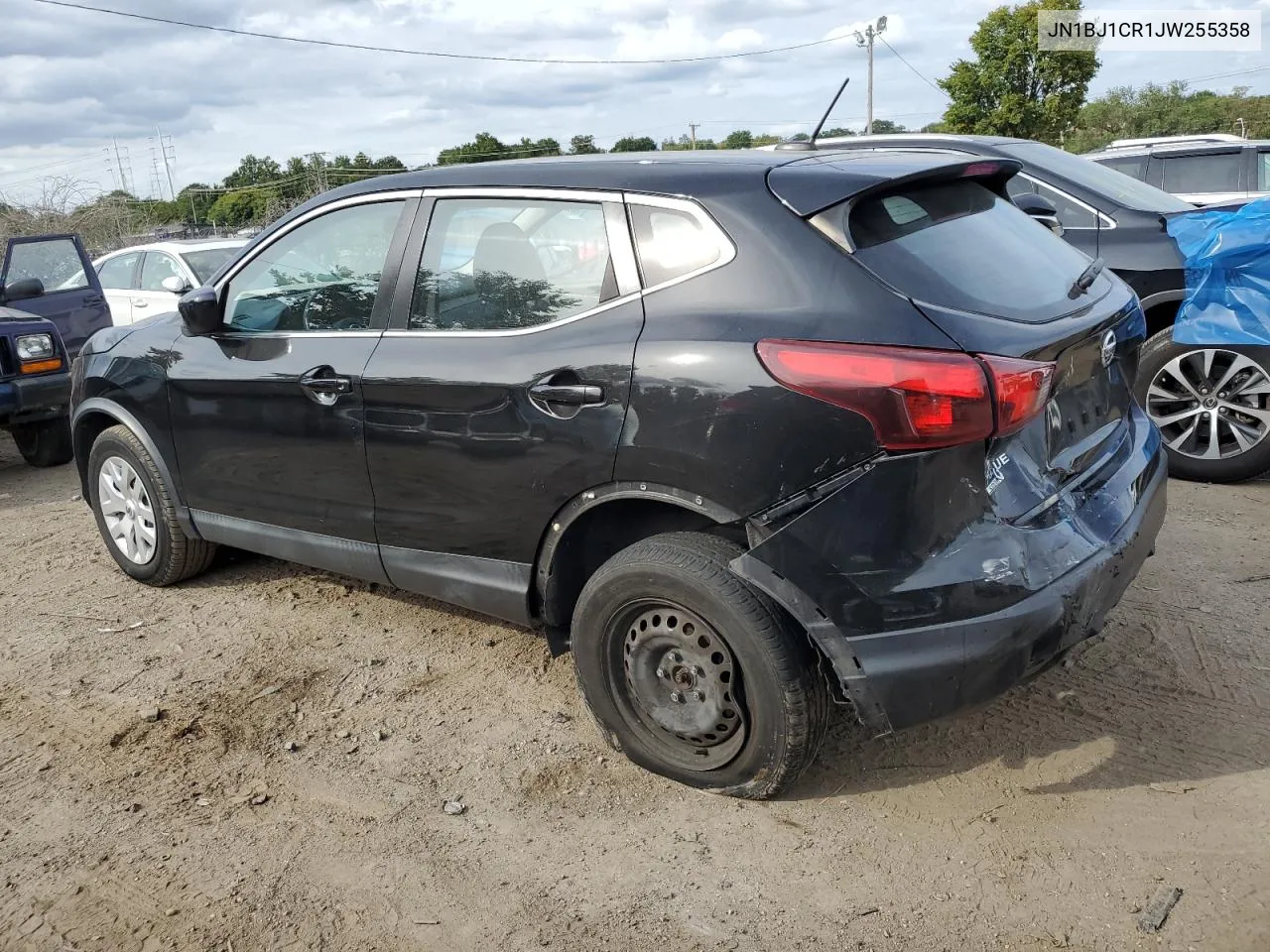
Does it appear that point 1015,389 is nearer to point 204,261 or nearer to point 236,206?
point 204,261

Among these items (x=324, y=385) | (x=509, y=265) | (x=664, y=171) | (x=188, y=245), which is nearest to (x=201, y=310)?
(x=324, y=385)

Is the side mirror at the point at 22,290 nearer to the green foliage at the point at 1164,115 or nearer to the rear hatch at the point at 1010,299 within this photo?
the rear hatch at the point at 1010,299

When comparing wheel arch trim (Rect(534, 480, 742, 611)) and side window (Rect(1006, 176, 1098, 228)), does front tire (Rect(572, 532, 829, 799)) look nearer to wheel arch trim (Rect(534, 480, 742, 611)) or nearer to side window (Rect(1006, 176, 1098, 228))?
wheel arch trim (Rect(534, 480, 742, 611))

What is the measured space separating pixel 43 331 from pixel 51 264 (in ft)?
6.01

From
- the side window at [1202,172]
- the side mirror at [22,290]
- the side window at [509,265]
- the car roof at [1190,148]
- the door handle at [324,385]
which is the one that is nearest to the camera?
the side window at [509,265]

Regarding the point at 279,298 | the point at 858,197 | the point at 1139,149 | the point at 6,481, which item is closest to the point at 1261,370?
the point at 858,197

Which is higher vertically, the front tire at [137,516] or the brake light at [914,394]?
the brake light at [914,394]

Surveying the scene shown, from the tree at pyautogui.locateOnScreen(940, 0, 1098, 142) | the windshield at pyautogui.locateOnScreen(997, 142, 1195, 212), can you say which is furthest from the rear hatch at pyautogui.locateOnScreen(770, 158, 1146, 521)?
the tree at pyautogui.locateOnScreen(940, 0, 1098, 142)

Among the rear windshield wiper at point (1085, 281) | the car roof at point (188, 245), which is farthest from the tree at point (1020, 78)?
the rear windshield wiper at point (1085, 281)

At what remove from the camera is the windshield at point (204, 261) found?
32.9 feet

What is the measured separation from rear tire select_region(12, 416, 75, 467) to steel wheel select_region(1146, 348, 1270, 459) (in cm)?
736

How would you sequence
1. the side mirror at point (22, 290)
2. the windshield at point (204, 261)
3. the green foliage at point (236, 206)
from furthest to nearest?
the green foliage at point (236, 206)
the windshield at point (204, 261)
the side mirror at point (22, 290)

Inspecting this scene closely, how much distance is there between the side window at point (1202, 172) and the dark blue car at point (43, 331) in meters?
10.7

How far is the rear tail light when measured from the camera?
251cm
